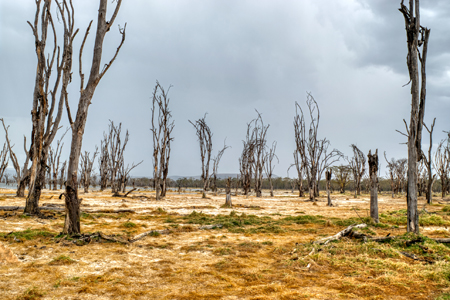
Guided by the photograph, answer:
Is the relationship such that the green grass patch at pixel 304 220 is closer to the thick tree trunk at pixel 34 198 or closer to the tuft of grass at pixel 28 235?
the tuft of grass at pixel 28 235

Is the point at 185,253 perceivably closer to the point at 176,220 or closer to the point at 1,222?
the point at 176,220

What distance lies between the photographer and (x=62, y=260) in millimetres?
4488

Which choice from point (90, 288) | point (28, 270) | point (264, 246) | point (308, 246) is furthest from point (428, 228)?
point (28, 270)

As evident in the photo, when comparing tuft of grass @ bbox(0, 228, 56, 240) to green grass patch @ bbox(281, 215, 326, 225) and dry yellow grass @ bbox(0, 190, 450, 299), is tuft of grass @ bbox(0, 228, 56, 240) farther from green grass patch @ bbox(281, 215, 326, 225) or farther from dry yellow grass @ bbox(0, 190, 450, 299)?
green grass patch @ bbox(281, 215, 326, 225)

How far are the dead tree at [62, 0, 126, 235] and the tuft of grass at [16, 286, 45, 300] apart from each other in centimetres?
307

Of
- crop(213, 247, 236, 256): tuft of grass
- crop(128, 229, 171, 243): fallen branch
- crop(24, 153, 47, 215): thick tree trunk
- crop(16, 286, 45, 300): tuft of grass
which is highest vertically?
crop(24, 153, 47, 215): thick tree trunk

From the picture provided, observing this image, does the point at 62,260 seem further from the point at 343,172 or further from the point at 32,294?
the point at 343,172

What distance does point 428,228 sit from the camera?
8797 mm

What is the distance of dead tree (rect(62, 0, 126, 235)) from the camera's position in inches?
243

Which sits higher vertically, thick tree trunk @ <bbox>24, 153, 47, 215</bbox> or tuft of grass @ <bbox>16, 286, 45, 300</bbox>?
thick tree trunk @ <bbox>24, 153, 47, 215</bbox>

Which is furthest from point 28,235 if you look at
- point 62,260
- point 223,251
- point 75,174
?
point 223,251

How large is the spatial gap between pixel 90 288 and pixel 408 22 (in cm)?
989

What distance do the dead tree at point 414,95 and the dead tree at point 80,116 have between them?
799 centimetres

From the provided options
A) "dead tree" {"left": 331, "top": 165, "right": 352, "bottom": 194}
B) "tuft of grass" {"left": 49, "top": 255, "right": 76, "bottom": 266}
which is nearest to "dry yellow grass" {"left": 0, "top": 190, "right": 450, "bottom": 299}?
"tuft of grass" {"left": 49, "top": 255, "right": 76, "bottom": 266}
